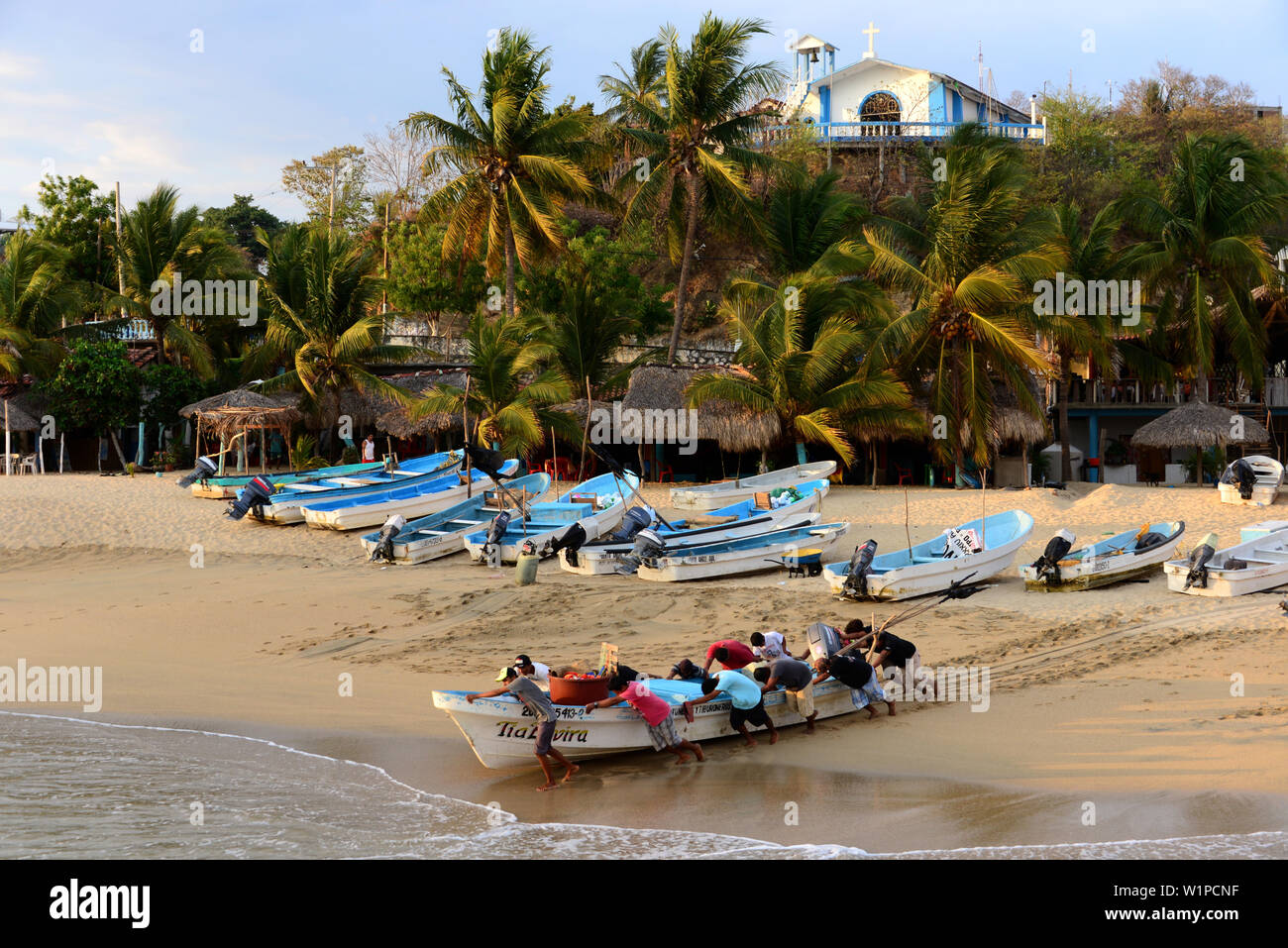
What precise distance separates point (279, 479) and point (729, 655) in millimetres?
17460

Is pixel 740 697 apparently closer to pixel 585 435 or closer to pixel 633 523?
pixel 633 523

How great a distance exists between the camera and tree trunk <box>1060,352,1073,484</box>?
28334 mm

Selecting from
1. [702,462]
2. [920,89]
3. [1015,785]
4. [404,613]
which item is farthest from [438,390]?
[920,89]

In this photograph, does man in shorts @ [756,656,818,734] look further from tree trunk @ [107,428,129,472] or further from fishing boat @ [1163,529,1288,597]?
tree trunk @ [107,428,129,472]

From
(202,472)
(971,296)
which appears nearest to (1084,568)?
(971,296)

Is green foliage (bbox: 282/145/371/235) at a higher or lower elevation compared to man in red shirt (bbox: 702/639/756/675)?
higher

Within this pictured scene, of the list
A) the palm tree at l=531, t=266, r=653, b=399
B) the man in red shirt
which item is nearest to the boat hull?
the man in red shirt

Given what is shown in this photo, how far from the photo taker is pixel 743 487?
2334 centimetres

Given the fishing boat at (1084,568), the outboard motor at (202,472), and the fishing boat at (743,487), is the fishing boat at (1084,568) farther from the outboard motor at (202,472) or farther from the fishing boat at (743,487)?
the outboard motor at (202,472)

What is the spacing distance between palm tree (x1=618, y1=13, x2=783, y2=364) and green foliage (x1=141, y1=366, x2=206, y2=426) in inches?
510

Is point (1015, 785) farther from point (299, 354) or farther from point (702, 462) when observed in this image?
point (299, 354)

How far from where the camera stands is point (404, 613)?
15219 millimetres
